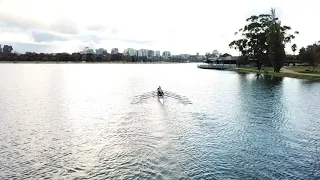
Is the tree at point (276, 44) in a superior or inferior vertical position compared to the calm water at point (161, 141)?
superior

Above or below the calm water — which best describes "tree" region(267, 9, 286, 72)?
above

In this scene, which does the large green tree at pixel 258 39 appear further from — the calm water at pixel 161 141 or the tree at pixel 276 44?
the calm water at pixel 161 141

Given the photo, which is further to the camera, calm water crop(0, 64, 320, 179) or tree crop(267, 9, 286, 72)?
tree crop(267, 9, 286, 72)

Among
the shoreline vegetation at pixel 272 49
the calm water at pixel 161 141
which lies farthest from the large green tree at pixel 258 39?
the calm water at pixel 161 141

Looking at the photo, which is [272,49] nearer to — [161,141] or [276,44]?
[276,44]

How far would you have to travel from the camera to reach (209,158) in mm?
23109

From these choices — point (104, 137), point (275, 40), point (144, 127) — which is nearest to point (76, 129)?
point (104, 137)

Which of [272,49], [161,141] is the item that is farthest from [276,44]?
[161,141]

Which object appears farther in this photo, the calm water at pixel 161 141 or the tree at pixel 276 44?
the tree at pixel 276 44

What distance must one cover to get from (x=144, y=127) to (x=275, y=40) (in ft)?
280

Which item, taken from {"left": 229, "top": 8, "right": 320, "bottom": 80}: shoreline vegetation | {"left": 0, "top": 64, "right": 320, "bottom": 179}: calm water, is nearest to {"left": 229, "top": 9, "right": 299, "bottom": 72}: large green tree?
{"left": 229, "top": 8, "right": 320, "bottom": 80}: shoreline vegetation

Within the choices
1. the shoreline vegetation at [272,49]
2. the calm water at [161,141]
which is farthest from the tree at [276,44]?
the calm water at [161,141]

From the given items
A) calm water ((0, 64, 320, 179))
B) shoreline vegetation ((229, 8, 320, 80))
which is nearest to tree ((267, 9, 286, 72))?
shoreline vegetation ((229, 8, 320, 80))

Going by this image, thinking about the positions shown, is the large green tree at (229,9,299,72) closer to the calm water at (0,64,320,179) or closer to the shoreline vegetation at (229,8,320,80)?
the shoreline vegetation at (229,8,320,80)
